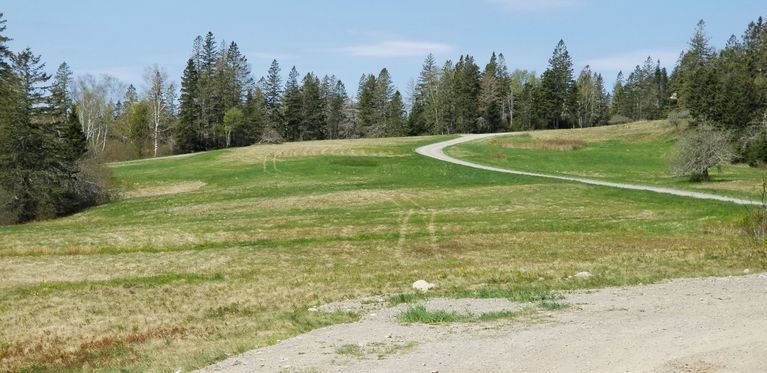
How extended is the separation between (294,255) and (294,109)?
10480 cm

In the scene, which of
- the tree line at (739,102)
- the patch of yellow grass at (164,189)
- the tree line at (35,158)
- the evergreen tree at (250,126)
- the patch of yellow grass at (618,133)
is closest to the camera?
the tree line at (35,158)

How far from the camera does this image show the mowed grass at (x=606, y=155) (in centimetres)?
5025

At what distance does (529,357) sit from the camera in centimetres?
851

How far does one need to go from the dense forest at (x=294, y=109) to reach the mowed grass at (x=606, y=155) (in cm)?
662

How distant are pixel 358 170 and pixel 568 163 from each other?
935 inches

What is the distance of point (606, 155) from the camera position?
76.2 metres

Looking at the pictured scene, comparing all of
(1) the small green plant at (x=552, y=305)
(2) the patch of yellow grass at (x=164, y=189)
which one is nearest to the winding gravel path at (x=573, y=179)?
(1) the small green plant at (x=552, y=305)

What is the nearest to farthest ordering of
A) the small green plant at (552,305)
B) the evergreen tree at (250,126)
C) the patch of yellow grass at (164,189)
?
the small green plant at (552,305), the patch of yellow grass at (164,189), the evergreen tree at (250,126)

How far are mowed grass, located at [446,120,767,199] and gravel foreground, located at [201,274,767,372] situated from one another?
34.0 m

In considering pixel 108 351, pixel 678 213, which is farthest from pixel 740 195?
pixel 108 351

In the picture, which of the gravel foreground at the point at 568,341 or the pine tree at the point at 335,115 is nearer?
the gravel foreground at the point at 568,341

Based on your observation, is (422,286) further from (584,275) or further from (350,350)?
(350,350)

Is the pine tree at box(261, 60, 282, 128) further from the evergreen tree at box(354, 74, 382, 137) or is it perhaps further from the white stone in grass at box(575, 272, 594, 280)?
the white stone in grass at box(575, 272, 594, 280)

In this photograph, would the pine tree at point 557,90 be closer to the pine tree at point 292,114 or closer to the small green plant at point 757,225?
the pine tree at point 292,114
